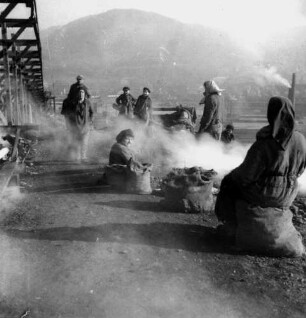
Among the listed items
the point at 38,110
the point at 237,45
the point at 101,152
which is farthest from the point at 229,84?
the point at 237,45

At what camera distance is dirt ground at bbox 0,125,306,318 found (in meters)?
3.21

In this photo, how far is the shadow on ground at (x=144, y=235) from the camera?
456 centimetres

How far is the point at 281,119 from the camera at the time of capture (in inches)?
154

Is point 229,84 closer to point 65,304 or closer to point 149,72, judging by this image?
point 149,72

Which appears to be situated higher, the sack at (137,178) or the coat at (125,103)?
the coat at (125,103)

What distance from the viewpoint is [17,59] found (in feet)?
37.5

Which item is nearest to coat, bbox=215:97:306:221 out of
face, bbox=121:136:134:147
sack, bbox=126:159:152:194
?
sack, bbox=126:159:152:194

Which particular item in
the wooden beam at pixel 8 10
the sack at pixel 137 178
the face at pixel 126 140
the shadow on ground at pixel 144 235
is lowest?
the shadow on ground at pixel 144 235

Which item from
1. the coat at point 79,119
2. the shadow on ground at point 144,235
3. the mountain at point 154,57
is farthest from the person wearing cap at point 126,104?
the mountain at point 154,57

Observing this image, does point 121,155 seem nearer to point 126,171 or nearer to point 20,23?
point 126,171

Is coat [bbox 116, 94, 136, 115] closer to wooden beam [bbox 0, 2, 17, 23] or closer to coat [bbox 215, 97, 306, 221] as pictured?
wooden beam [bbox 0, 2, 17, 23]

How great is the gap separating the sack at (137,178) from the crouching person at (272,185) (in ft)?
8.37

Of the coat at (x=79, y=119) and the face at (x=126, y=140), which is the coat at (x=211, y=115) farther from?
the coat at (x=79, y=119)

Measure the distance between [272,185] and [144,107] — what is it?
866 centimetres
